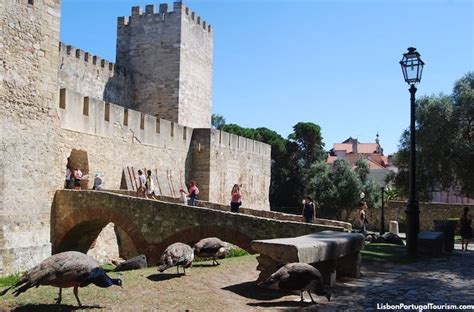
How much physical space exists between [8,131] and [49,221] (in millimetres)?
2801

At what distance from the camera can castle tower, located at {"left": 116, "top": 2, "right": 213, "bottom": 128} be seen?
26.9 meters

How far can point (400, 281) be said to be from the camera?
25.2 feet

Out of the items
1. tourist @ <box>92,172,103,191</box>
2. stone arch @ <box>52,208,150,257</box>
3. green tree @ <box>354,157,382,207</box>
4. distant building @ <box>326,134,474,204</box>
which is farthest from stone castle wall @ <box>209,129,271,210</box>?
distant building @ <box>326,134,474,204</box>

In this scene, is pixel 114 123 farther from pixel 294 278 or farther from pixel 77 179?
pixel 294 278

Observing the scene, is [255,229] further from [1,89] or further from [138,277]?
[1,89]

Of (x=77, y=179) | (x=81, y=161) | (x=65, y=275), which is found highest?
(x=81, y=161)

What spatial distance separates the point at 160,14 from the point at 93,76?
5.27 m

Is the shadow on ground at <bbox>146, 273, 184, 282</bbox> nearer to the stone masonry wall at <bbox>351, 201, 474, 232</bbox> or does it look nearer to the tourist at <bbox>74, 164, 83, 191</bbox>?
the tourist at <bbox>74, 164, 83, 191</bbox>

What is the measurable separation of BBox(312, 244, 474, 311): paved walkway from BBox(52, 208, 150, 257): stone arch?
6967 millimetres

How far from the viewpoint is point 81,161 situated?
54.2ft

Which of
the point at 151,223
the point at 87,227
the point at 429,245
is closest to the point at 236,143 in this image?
the point at 87,227

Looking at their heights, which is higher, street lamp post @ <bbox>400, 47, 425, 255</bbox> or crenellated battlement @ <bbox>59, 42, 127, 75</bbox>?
crenellated battlement @ <bbox>59, 42, 127, 75</bbox>

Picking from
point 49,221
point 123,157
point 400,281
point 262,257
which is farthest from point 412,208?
point 123,157

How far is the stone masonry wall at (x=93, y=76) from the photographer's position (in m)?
23.0
